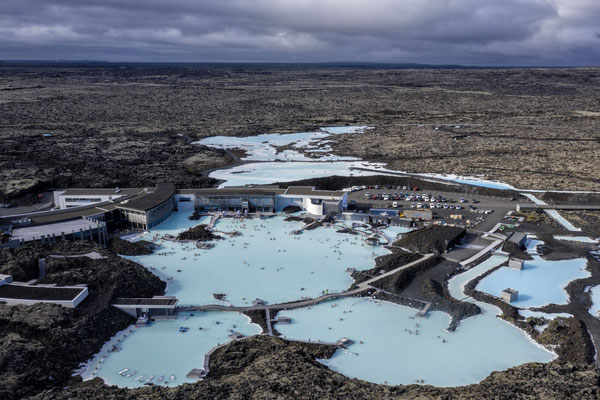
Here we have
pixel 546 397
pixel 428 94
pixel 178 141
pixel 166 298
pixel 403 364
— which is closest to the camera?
pixel 546 397

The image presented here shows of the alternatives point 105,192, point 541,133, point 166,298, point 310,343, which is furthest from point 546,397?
point 541,133

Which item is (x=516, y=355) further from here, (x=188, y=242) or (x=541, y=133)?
(x=541, y=133)

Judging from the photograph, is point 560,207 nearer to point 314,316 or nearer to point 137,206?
point 314,316

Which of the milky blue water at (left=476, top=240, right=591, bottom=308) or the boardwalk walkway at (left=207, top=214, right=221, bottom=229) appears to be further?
the boardwalk walkway at (left=207, top=214, right=221, bottom=229)

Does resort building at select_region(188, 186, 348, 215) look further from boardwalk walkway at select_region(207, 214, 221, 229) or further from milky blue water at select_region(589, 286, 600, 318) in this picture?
milky blue water at select_region(589, 286, 600, 318)

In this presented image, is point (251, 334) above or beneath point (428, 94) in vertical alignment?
beneath

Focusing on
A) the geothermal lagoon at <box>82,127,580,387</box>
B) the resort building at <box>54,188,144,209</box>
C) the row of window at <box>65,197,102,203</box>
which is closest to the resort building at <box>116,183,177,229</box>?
the geothermal lagoon at <box>82,127,580,387</box>
